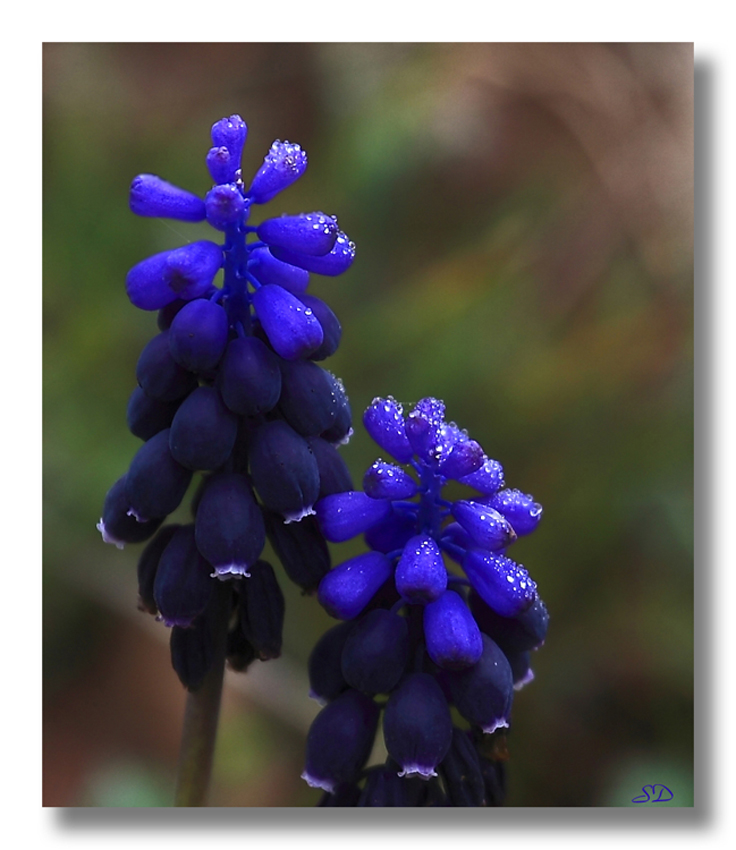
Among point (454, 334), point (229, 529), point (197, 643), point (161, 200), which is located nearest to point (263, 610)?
point (197, 643)

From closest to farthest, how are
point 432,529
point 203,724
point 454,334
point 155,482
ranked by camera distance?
point 155,482 < point 432,529 < point 203,724 < point 454,334

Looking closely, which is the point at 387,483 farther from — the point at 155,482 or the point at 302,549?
the point at 155,482

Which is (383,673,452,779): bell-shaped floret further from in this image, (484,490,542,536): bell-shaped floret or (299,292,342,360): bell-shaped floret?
(299,292,342,360): bell-shaped floret

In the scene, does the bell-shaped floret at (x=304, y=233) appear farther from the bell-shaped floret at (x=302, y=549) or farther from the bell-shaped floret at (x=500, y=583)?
the bell-shaped floret at (x=500, y=583)

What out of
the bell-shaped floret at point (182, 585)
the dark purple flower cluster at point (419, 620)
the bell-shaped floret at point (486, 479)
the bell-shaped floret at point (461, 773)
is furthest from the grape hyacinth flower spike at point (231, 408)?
the bell-shaped floret at point (461, 773)
